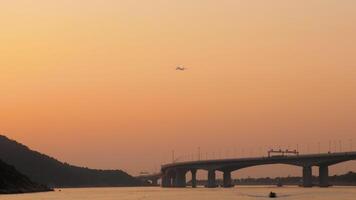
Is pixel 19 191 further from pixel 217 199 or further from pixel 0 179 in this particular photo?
pixel 217 199

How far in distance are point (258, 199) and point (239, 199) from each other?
18.0 ft

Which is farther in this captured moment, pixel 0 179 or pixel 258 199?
pixel 0 179

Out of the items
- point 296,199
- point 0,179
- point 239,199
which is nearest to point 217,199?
point 239,199

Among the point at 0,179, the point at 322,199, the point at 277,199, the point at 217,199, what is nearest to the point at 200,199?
the point at 217,199

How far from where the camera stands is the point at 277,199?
15125cm

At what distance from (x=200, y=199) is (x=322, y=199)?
23.5 m

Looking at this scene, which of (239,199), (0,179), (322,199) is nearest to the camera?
(322,199)

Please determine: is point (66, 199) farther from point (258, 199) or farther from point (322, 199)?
point (322, 199)

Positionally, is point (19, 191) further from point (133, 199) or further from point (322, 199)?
point (322, 199)

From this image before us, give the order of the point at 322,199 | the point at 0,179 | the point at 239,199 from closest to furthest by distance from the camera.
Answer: the point at 322,199, the point at 239,199, the point at 0,179

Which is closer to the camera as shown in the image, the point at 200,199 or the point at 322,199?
the point at 322,199

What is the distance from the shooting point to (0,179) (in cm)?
19100

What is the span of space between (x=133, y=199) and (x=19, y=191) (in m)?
48.1

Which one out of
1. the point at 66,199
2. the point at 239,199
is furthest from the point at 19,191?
the point at 239,199
